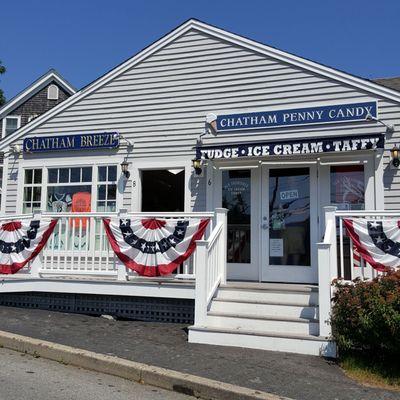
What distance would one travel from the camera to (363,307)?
575cm

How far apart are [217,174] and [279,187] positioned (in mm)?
1240

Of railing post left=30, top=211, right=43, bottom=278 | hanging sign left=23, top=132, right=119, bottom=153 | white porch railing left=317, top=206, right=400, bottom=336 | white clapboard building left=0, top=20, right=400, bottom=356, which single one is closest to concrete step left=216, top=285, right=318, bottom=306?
white clapboard building left=0, top=20, right=400, bottom=356

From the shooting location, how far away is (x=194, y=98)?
9914mm

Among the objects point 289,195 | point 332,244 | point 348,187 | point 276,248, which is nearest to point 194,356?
point 332,244

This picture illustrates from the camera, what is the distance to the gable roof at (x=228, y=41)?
8.66m

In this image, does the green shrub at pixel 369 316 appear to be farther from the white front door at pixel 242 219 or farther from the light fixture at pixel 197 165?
the light fixture at pixel 197 165

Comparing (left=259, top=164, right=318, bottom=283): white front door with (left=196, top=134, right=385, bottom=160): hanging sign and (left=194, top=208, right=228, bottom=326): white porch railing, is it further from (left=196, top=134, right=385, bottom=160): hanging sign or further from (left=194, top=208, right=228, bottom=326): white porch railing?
(left=194, top=208, right=228, bottom=326): white porch railing

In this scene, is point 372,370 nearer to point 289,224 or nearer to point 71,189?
point 289,224

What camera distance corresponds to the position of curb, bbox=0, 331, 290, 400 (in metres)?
4.84

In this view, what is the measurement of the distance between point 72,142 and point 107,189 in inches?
54.5

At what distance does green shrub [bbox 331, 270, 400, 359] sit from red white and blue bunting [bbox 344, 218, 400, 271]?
74 cm

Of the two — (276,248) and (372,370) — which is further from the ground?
(276,248)

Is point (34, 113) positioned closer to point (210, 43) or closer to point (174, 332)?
point (210, 43)

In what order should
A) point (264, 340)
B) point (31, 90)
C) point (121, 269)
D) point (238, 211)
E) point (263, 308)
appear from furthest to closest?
point (31, 90) < point (238, 211) < point (121, 269) < point (263, 308) < point (264, 340)
